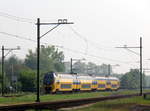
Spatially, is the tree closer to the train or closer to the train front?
the train

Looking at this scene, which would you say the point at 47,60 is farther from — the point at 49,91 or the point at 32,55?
the point at 49,91

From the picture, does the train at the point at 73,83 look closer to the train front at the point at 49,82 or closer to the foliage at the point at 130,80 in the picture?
the train front at the point at 49,82

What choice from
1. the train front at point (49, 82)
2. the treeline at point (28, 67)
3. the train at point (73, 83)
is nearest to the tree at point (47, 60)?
the treeline at point (28, 67)

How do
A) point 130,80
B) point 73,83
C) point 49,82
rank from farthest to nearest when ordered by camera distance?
point 130,80
point 73,83
point 49,82

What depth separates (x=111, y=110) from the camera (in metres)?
32.7

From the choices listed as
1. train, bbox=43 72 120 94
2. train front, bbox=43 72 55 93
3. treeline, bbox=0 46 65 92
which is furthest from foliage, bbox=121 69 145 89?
train front, bbox=43 72 55 93

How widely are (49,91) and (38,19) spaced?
86.9ft

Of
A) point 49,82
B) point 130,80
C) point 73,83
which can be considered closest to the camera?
point 49,82

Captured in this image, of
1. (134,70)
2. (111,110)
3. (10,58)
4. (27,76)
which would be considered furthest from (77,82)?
(10,58)

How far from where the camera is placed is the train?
65312 mm

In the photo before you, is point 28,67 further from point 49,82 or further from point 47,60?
point 49,82

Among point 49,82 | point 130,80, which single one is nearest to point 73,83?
point 49,82

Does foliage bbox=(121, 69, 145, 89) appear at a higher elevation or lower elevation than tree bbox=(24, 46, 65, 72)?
lower

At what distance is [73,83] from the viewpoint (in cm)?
7112
